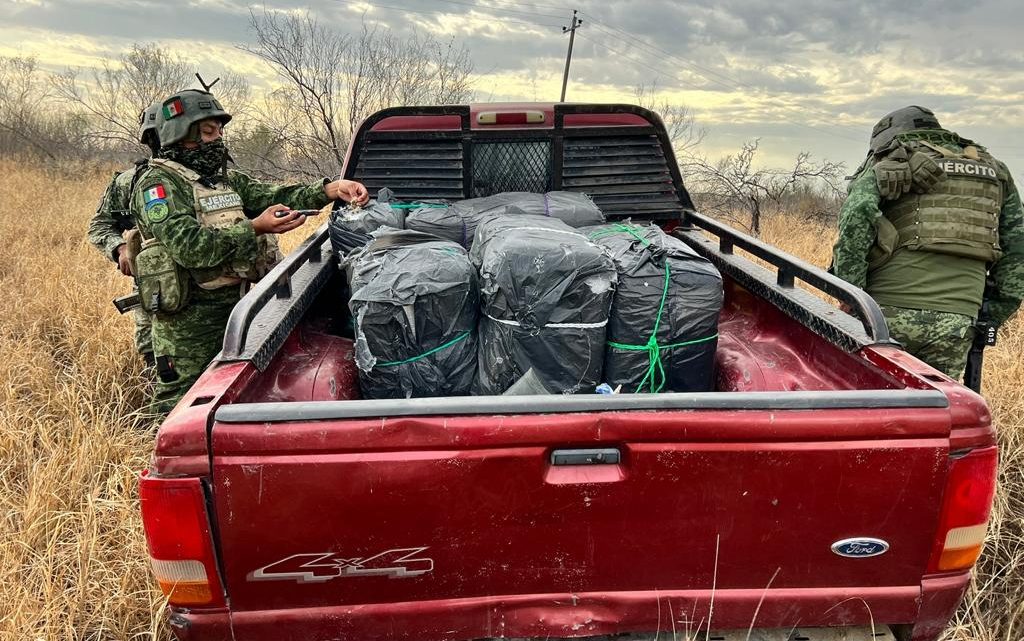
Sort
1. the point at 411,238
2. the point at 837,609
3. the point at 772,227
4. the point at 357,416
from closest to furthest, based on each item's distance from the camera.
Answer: the point at 357,416
the point at 837,609
the point at 411,238
the point at 772,227

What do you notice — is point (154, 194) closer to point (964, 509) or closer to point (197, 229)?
point (197, 229)

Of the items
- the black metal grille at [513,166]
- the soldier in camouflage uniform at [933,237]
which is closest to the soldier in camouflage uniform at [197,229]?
the black metal grille at [513,166]

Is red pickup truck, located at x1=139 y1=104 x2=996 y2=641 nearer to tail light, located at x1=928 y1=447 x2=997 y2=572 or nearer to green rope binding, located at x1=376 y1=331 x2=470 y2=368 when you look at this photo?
tail light, located at x1=928 y1=447 x2=997 y2=572

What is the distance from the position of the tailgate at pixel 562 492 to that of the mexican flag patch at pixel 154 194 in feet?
6.23

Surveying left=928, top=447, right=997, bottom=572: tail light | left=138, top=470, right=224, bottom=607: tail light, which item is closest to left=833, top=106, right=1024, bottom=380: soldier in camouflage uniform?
left=928, top=447, right=997, bottom=572: tail light

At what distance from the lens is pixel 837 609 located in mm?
1637

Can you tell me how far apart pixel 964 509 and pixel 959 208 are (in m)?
2.16

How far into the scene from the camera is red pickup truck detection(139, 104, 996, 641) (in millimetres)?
1475

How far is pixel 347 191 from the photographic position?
344cm

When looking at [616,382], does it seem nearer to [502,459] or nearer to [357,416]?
[502,459]

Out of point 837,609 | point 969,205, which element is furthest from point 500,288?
point 969,205

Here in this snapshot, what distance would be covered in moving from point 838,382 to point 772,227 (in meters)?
9.74

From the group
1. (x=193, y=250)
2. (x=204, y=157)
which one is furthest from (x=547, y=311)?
(x=204, y=157)

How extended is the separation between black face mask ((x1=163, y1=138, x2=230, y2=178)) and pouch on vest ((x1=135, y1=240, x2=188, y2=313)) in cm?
41
